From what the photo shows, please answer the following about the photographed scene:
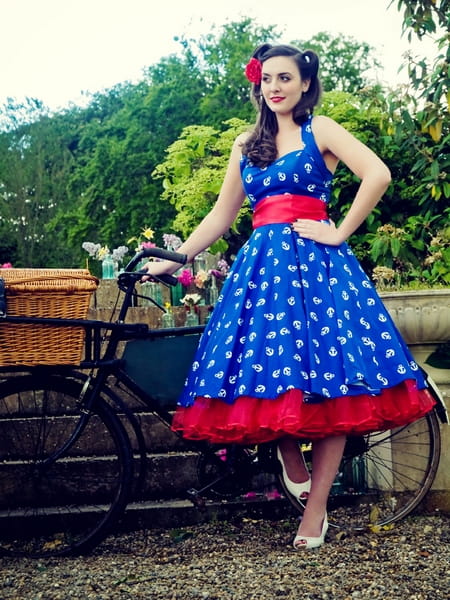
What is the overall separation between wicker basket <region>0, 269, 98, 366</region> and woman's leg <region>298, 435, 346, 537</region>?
1.00 metres

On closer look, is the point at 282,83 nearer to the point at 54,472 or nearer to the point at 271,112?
the point at 271,112

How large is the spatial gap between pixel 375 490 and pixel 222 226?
1413 mm

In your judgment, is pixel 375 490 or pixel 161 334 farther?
pixel 375 490

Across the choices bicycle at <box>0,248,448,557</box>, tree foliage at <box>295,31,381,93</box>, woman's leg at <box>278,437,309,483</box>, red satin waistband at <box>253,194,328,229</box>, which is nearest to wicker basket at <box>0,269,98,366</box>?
bicycle at <box>0,248,448,557</box>

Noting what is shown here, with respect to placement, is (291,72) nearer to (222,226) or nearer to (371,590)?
(222,226)

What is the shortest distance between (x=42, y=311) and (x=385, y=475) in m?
1.72

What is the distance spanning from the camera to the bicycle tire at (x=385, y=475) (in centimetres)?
362

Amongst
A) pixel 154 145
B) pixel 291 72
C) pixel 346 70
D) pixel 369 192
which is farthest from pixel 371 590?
pixel 346 70

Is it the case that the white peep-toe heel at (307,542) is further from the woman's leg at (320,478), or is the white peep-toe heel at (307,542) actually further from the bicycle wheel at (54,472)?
the bicycle wheel at (54,472)

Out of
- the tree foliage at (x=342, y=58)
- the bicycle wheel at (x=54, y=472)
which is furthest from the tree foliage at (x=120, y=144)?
the bicycle wheel at (x=54, y=472)

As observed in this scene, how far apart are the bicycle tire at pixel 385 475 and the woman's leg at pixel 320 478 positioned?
9.1 inches

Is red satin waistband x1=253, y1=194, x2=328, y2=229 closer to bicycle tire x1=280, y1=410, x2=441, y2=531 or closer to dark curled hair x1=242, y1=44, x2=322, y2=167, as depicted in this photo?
dark curled hair x1=242, y1=44, x2=322, y2=167

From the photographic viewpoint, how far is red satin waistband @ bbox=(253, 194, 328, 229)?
3264 mm

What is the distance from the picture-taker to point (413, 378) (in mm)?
3172
